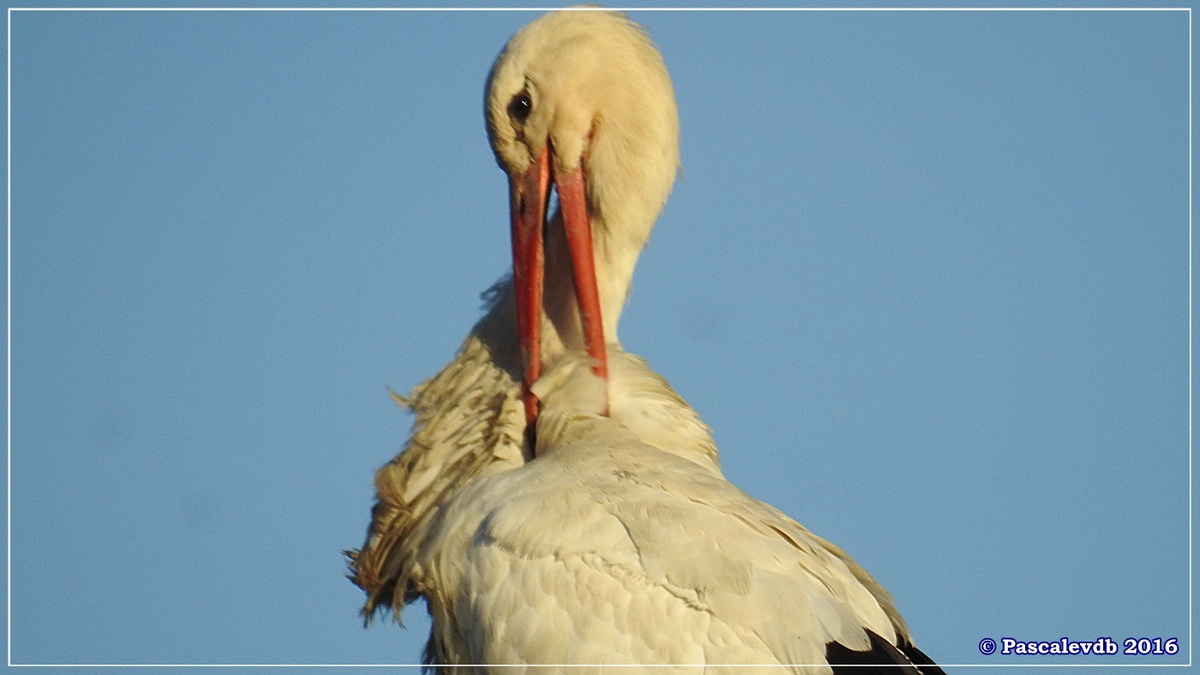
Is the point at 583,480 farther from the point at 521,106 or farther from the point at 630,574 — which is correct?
the point at 521,106

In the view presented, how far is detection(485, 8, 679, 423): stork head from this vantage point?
4.66 meters

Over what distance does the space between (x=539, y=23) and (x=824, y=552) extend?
1.75 m

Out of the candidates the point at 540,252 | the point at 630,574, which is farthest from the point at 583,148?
the point at 630,574

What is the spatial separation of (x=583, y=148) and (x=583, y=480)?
1099mm

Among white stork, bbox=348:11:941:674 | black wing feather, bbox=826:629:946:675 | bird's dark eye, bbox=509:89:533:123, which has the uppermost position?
bird's dark eye, bbox=509:89:533:123

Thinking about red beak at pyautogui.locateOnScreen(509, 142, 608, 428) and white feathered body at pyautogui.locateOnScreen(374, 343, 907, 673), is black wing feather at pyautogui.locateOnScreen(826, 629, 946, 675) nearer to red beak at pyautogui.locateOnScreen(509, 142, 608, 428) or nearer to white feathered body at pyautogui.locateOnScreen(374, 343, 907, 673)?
white feathered body at pyautogui.locateOnScreen(374, 343, 907, 673)

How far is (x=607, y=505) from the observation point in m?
3.96

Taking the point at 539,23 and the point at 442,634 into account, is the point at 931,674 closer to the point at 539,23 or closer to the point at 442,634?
the point at 442,634

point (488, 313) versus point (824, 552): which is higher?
point (488, 313)

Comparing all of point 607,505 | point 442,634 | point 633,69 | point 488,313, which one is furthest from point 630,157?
point 442,634

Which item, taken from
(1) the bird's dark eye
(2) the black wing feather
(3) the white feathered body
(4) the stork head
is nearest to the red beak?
(4) the stork head

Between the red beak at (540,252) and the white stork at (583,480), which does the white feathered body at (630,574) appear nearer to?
the white stork at (583,480)

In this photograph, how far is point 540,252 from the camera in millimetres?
4730

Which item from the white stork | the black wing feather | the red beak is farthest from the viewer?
the red beak
